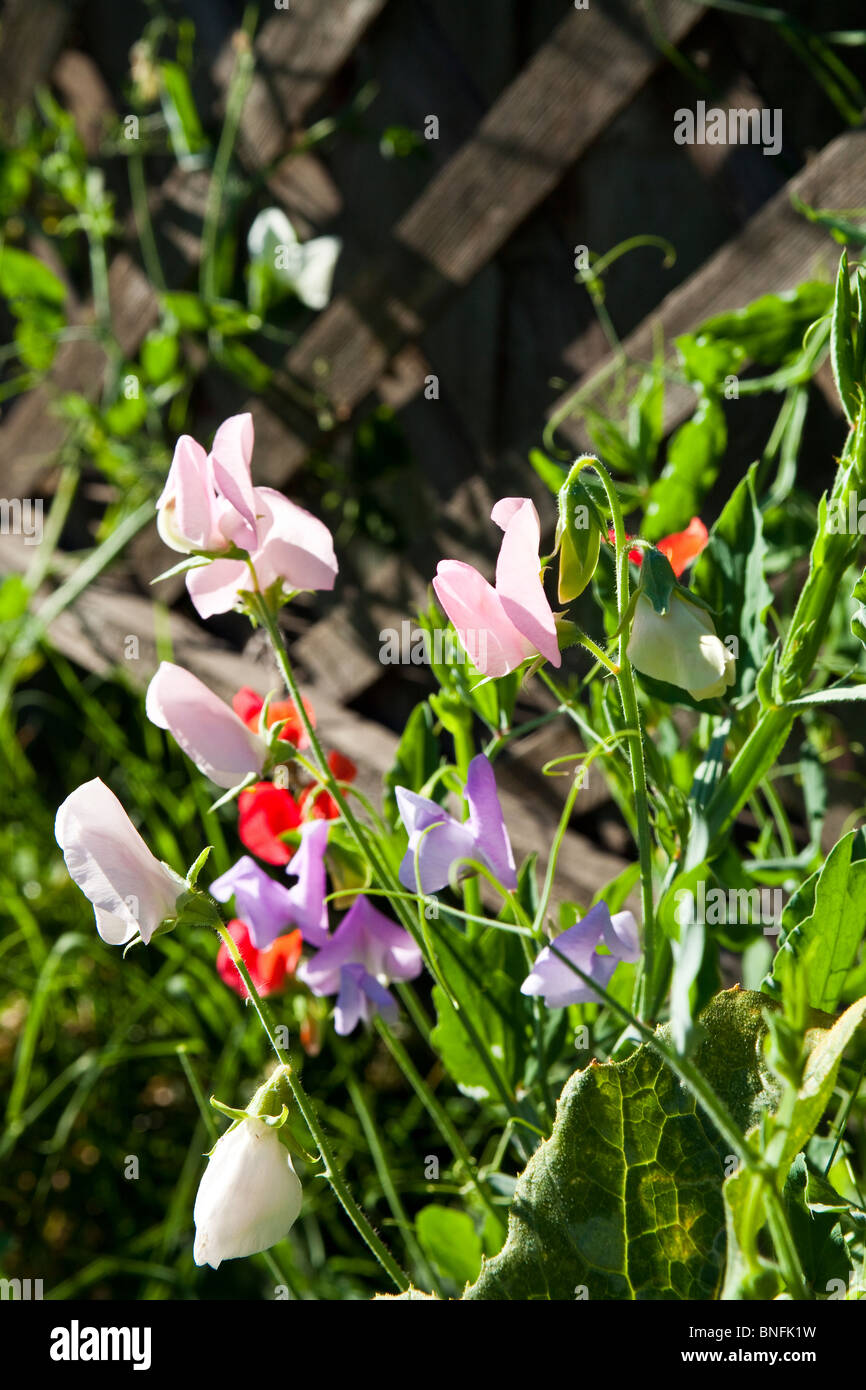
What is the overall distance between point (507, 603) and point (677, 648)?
70 millimetres

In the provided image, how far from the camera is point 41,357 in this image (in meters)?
1.57

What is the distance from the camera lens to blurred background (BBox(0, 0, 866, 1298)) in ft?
3.28

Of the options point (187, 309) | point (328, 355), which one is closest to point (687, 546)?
point (328, 355)

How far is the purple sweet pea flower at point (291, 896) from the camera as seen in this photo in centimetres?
54

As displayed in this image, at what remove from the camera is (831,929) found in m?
0.43

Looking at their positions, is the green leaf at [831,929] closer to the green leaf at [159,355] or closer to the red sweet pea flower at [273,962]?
the red sweet pea flower at [273,962]

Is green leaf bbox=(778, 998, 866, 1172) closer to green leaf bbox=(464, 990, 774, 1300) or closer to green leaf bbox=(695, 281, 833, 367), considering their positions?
green leaf bbox=(464, 990, 774, 1300)

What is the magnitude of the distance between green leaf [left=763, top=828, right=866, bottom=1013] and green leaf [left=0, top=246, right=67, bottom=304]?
141cm

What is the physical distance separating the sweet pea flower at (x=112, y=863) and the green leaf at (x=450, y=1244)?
315mm

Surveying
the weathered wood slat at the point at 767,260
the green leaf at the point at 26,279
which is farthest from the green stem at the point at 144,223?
the weathered wood slat at the point at 767,260

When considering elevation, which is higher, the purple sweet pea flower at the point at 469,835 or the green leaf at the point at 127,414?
the green leaf at the point at 127,414

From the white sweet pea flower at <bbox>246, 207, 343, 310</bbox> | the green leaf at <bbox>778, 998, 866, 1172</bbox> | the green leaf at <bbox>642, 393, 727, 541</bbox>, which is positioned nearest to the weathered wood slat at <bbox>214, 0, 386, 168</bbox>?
the white sweet pea flower at <bbox>246, 207, 343, 310</bbox>

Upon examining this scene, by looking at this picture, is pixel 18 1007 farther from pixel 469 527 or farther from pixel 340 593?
pixel 469 527
